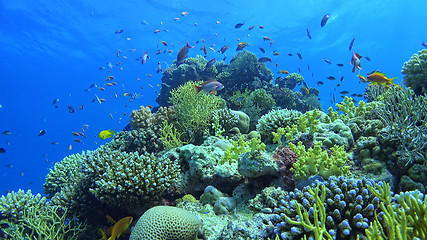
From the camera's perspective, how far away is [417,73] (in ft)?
17.1

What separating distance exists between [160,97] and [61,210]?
10573 millimetres

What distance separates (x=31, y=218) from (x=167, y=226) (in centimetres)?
373

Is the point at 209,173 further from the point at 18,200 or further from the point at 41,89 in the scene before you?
the point at 41,89

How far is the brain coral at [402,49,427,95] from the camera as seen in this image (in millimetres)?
5094

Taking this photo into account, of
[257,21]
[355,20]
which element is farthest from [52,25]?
[355,20]

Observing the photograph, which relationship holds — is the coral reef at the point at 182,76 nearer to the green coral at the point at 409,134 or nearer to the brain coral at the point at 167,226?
the brain coral at the point at 167,226

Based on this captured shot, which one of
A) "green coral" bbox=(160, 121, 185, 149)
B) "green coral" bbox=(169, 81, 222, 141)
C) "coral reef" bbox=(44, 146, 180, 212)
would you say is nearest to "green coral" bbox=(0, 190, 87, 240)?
"coral reef" bbox=(44, 146, 180, 212)

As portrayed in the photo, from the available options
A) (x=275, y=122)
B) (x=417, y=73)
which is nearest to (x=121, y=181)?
(x=275, y=122)

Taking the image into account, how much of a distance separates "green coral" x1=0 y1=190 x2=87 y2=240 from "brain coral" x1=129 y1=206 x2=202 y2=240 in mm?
2431

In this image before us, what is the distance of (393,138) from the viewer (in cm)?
383

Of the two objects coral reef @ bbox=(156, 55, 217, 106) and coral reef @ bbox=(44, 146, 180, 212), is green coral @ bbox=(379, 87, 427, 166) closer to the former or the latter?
coral reef @ bbox=(44, 146, 180, 212)

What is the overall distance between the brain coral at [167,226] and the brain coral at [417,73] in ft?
19.9

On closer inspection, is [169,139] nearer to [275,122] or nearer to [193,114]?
[193,114]

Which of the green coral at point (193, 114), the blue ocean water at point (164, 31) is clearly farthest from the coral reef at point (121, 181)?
the blue ocean water at point (164, 31)
